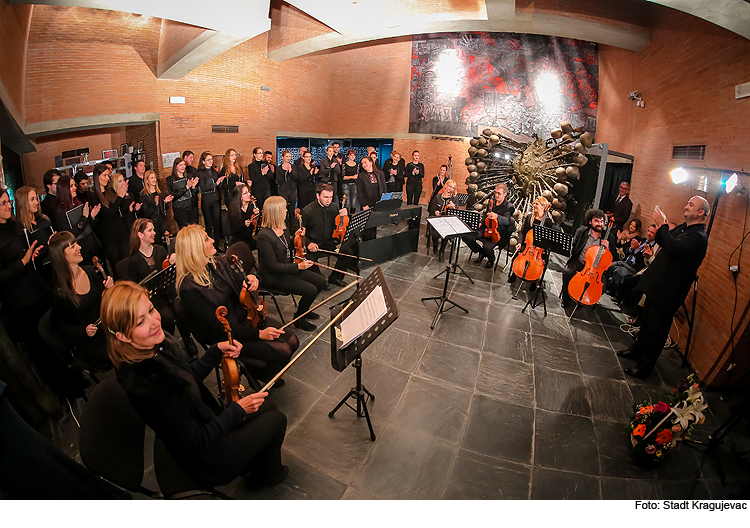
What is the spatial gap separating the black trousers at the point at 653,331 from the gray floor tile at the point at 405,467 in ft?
8.04

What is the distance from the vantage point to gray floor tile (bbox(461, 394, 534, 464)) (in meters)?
2.93

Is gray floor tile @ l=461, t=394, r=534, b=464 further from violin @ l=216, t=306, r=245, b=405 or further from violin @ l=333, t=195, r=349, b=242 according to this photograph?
violin @ l=333, t=195, r=349, b=242

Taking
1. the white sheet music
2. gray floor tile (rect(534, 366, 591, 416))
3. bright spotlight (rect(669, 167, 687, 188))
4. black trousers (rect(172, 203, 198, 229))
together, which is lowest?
gray floor tile (rect(534, 366, 591, 416))

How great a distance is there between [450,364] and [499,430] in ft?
3.06

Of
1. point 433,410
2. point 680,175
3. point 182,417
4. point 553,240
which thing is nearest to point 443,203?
point 553,240

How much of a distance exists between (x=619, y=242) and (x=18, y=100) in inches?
402

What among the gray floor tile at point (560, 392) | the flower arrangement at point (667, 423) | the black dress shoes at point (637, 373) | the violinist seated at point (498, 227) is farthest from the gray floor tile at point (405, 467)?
the violinist seated at point (498, 227)

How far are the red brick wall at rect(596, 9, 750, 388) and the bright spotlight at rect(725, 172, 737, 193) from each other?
162 millimetres

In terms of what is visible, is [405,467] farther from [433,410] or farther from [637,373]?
[637,373]

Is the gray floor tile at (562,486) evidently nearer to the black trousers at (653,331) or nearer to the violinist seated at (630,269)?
the black trousers at (653,331)

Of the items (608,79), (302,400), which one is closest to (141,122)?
(302,400)

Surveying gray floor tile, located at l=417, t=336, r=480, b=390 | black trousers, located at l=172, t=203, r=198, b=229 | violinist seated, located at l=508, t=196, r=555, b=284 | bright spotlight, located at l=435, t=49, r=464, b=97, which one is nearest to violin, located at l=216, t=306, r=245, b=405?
gray floor tile, located at l=417, t=336, r=480, b=390

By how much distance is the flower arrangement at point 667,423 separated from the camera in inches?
105

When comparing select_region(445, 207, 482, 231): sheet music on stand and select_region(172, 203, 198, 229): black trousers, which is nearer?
select_region(445, 207, 482, 231): sheet music on stand
